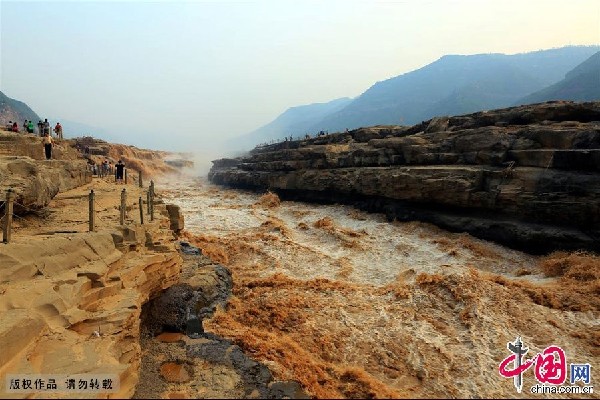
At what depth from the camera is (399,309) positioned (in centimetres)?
1244

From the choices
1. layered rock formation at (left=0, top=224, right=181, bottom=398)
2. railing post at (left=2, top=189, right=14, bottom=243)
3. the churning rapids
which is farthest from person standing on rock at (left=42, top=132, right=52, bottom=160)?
railing post at (left=2, top=189, right=14, bottom=243)

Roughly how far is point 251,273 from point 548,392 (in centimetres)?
1088

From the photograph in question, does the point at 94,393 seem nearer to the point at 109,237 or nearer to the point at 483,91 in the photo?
the point at 109,237

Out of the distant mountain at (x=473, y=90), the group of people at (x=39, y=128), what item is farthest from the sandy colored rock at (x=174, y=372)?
the distant mountain at (x=473, y=90)

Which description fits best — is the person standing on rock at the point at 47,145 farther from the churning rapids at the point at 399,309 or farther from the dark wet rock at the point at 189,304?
the dark wet rock at the point at 189,304

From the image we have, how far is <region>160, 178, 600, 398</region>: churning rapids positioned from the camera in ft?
29.1

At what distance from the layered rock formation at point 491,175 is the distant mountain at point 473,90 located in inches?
4490

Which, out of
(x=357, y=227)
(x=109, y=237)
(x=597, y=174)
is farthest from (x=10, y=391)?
(x=597, y=174)

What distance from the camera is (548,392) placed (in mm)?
8406

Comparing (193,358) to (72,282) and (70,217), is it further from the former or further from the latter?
(70,217)

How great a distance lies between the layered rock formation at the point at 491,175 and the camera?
17531mm

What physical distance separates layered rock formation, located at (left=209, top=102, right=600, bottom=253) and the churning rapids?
1.45 meters

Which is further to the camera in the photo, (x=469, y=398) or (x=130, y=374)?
(x=469, y=398)

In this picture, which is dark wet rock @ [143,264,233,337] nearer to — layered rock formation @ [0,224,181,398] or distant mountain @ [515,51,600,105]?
layered rock formation @ [0,224,181,398]
